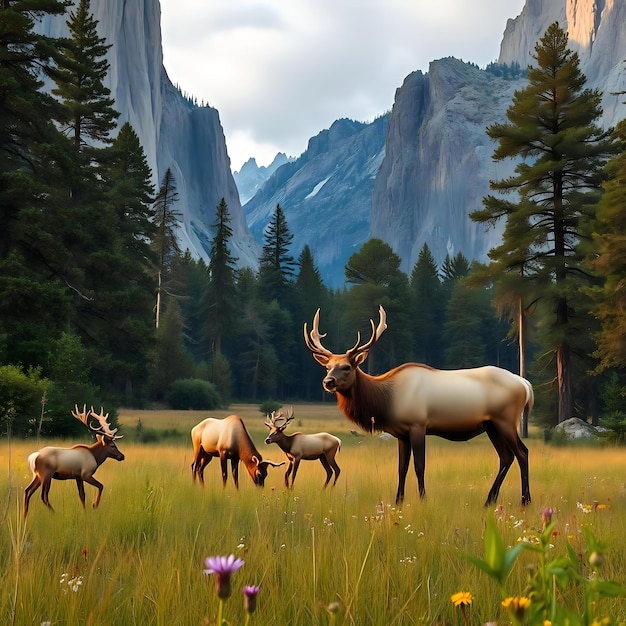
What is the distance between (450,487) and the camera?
332 inches

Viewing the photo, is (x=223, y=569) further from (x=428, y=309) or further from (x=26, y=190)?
(x=428, y=309)

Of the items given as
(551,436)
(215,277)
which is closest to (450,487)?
(551,436)

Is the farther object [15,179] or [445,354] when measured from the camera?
[445,354]

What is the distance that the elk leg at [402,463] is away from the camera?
6754 millimetres

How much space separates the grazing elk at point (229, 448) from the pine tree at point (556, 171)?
16.4 m

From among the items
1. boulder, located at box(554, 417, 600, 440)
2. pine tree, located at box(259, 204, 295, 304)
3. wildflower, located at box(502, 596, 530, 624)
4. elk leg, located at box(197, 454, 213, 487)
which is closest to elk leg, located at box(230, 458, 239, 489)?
elk leg, located at box(197, 454, 213, 487)

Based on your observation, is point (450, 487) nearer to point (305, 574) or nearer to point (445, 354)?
point (305, 574)

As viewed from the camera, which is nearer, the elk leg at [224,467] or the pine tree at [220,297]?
the elk leg at [224,467]

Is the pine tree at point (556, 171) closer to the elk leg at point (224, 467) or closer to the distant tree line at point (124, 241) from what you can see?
the distant tree line at point (124, 241)

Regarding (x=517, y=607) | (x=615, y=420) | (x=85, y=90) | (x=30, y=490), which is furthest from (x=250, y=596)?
(x=85, y=90)

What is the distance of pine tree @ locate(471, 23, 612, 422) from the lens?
22.2 m

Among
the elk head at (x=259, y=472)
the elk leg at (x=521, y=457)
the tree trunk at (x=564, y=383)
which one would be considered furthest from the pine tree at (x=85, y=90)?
the elk leg at (x=521, y=457)

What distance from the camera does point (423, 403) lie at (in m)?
7.20

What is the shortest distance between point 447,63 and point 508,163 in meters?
34.6
